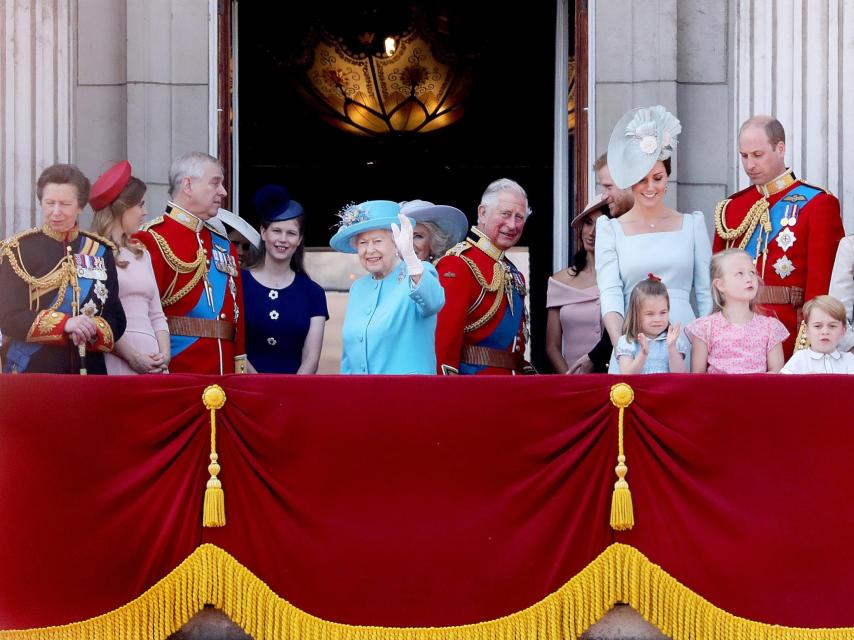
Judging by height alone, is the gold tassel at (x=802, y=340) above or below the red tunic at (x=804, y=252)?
below

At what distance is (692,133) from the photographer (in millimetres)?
8297

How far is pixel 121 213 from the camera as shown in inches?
264

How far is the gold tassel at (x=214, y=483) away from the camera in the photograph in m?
5.49

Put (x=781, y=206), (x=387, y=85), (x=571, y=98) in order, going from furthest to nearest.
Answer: (x=387, y=85)
(x=571, y=98)
(x=781, y=206)

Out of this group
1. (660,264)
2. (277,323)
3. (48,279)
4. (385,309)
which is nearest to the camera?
(385,309)

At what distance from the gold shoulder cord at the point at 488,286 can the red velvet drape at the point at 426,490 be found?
1.29 m

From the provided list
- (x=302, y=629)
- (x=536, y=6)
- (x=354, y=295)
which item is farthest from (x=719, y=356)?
(x=536, y=6)

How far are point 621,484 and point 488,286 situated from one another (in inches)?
61.5

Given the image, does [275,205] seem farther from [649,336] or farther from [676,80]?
[676,80]

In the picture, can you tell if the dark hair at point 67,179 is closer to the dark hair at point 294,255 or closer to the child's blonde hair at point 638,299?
the dark hair at point 294,255

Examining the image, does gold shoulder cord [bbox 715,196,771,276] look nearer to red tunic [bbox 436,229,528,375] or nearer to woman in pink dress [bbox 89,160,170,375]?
red tunic [bbox 436,229,528,375]

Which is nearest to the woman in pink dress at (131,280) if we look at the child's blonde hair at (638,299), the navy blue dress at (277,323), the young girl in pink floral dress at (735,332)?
the navy blue dress at (277,323)

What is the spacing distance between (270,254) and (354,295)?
1.11m

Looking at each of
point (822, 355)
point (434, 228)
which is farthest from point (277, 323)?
point (822, 355)
